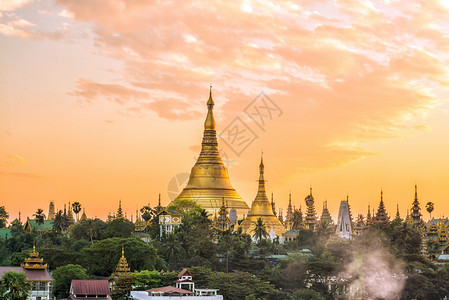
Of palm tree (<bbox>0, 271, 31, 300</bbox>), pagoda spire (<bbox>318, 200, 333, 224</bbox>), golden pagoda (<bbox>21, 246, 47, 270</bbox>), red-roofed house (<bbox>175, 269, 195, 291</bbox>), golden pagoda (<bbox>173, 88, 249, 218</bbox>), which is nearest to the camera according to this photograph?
palm tree (<bbox>0, 271, 31, 300</bbox>)

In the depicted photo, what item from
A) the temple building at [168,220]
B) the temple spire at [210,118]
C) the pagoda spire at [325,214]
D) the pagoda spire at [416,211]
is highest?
the temple spire at [210,118]

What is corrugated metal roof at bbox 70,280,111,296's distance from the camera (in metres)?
65.9

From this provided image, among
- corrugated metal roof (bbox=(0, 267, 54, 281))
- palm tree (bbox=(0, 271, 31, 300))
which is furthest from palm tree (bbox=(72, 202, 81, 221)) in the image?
palm tree (bbox=(0, 271, 31, 300))

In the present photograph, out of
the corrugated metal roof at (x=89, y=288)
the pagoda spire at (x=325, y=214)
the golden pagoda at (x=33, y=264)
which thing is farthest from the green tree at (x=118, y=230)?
the pagoda spire at (x=325, y=214)

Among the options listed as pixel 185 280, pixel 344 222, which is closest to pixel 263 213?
pixel 344 222

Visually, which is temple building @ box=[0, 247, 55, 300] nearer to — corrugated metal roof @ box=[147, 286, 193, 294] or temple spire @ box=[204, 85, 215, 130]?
corrugated metal roof @ box=[147, 286, 193, 294]

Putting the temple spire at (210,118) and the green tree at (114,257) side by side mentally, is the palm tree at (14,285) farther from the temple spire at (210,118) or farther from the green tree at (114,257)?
the temple spire at (210,118)

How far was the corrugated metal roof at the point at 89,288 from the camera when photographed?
6588 centimetres

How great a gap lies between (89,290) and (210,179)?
6485 cm

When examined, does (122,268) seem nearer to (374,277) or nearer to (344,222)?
(374,277)

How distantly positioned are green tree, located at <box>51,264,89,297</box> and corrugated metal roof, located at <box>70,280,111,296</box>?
583 cm

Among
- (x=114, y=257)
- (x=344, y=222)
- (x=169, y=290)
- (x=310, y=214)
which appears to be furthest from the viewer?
(x=310, y=214)

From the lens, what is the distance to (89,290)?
66.2 metres

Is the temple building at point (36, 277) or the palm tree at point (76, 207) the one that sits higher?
the palm tree at point (76, 207)
